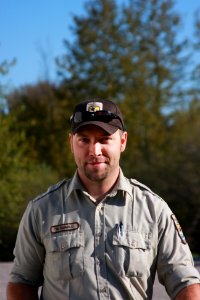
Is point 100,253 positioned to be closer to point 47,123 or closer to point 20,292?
point 20,292

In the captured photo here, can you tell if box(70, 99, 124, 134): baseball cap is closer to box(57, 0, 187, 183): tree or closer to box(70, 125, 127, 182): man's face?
box(70, 125, 127, 182): man's face

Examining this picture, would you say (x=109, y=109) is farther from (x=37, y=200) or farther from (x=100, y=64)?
(x=100, y=64)

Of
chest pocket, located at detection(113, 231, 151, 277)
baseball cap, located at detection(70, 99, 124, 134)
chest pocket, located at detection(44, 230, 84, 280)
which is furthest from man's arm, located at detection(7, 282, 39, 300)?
baseball cap, located at detection(70, 99, 124, 134)

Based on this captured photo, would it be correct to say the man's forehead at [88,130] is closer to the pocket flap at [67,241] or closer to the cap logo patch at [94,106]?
the cap logo patch at [94,106]

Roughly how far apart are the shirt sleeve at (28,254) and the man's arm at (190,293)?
1.75ft

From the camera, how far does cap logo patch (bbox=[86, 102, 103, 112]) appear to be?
2.73m

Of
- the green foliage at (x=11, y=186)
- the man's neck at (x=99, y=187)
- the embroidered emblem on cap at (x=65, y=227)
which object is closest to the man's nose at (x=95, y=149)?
the man's neck at (x=99, y=187)

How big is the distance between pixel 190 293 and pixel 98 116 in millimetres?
719

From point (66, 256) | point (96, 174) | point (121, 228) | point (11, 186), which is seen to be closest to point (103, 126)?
point (96, 174)

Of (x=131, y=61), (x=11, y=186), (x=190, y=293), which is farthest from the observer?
(x=131, y=61)

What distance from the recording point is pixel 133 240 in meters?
2.67

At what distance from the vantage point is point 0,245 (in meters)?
19.0

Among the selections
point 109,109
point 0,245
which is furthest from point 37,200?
point 0,245

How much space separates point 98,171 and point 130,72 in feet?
97.9
